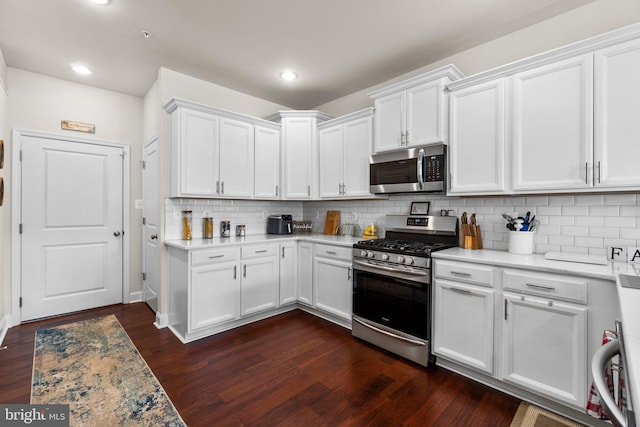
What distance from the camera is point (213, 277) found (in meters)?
2.96

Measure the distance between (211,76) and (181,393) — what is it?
3.17m

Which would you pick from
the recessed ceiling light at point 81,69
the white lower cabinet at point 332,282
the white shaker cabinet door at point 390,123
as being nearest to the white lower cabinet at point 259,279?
the white lower cabinet at point 332,282

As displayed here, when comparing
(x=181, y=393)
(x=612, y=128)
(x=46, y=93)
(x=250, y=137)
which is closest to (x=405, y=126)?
(x=612, y=128)

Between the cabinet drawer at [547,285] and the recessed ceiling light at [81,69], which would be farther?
the recessed ceiling light at [81,69]

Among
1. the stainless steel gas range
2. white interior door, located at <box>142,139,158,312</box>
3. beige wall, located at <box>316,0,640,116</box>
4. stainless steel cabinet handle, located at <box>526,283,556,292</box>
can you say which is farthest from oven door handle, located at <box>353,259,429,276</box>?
white interior door, located at <box>142,139,158,312</box>

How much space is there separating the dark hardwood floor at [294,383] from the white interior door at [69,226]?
1.89ft

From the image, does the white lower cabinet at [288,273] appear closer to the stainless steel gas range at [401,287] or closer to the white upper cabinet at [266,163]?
the white upper cabinet at [266,163]

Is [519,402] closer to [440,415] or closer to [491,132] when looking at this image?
[440,415]

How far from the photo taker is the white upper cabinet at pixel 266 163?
372 centimetres

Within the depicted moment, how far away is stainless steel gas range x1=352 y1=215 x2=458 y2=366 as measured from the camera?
2445 millimetres

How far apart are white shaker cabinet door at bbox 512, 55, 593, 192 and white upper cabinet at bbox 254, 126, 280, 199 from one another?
2.62 meters

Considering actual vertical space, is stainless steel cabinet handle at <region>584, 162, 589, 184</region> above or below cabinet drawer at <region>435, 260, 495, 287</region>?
above

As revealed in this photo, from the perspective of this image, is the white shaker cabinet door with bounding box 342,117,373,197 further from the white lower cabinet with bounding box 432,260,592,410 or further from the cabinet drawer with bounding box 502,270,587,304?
the cabinet drawer with bounding box 502,270,587,304

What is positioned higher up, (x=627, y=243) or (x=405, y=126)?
(x=405, y=126)
